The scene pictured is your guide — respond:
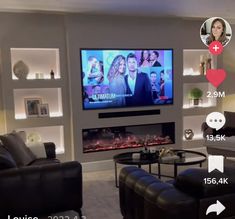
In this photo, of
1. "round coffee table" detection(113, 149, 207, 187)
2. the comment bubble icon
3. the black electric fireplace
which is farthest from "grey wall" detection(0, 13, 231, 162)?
the comment bubble icon

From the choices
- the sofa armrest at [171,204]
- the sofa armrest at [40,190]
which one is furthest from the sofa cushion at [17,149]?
the sofa armrest at [171,204]

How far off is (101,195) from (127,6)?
2619 mm

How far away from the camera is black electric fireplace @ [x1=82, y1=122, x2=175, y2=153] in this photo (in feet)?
16.4

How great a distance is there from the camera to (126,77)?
5.05 meters

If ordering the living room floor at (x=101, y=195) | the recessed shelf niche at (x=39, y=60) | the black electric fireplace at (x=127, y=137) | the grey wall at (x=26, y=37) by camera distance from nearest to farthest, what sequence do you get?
1. the living room floor at (x=101, y=195)
2. the grey wall at (x=26, y=37)
3. the recessed shelf niche at (x=39, y=60)
4. the black electric fireplace at (x=127, y=137)

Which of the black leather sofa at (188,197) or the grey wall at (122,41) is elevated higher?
the grey wall at (122,41)

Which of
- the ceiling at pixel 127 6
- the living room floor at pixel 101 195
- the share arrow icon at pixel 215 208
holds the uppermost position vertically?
the ceiling at pixel 127 6

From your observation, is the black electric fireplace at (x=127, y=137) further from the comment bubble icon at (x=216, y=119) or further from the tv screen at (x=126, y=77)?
the comment bubble icon at (x=216, y=119)

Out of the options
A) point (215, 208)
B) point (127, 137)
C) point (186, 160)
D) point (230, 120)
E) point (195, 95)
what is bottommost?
point (186, 160)

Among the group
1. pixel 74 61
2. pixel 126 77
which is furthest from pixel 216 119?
pixel 126 77

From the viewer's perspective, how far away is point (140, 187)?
6.62ft

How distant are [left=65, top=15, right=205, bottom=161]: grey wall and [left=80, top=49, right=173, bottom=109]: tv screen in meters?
0.10

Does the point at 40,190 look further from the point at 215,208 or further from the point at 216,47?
the point at 216,47

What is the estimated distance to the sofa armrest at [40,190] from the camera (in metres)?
2.47
